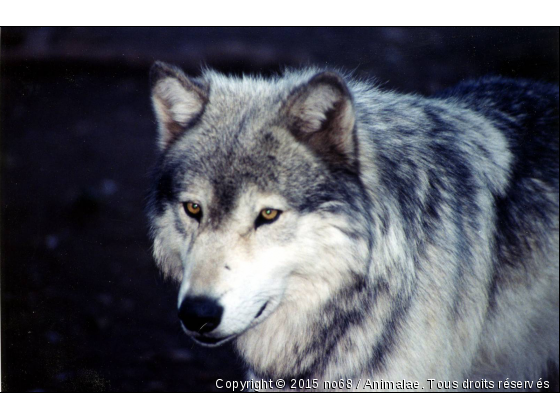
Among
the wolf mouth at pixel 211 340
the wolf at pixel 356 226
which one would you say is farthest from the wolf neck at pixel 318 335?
the wolf mouth at pixel 211 340

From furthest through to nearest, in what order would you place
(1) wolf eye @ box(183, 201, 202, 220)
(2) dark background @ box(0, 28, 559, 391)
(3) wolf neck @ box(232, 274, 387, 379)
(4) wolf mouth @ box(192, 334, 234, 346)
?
(2) dark background @ box(0, 28, 559, 391) < (3) wolf neck @ box(232, 274, 387, 379) < (1) wolf eye @ box(183, 201, 202, 220) < (4) wolf mouth @ box(192, 334, 234, 346)

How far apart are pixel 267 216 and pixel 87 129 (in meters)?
3.06

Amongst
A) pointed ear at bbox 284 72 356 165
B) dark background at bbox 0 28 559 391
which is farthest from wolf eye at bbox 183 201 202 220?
dark background at bbox 0 28 559 391

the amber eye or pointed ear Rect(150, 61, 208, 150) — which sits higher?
pointed ear Rect(150, 61, 208, 150)

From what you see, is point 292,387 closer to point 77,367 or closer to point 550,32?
point 77,367

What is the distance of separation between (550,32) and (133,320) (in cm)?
339

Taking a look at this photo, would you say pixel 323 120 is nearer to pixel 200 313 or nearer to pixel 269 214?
pixel 269 214

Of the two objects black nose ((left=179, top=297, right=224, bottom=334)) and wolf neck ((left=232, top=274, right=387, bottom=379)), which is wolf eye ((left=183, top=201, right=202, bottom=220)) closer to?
black nose ((left=179, top=297, right=224, bottom=334))

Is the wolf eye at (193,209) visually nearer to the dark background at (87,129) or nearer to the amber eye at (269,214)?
the amber eye at (269,214)

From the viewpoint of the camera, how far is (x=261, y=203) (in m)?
2.21

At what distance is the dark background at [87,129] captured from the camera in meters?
3.10

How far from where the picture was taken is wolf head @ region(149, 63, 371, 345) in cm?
215

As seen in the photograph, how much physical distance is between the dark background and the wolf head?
65 cm
